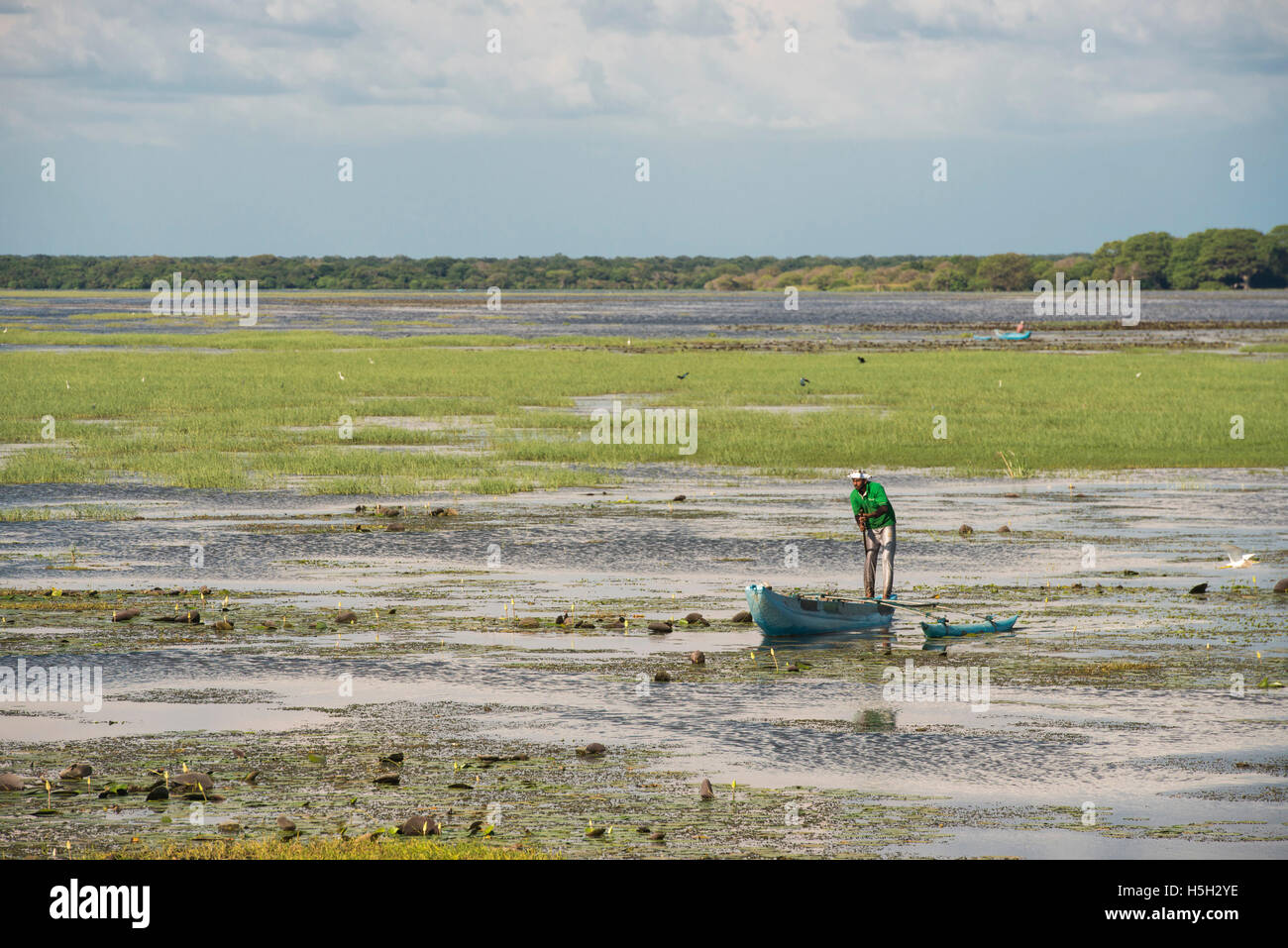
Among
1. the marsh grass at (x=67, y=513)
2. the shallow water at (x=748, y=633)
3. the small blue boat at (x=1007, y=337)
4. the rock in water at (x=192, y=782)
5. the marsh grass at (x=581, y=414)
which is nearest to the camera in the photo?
the rock in water at (x=192, y=782)

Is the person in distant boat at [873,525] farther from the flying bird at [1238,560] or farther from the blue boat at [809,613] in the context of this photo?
the flying bird at [1238,560]

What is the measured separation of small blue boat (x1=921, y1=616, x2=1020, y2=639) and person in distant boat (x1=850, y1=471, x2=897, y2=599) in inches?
71.4

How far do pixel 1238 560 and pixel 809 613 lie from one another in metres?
10.5

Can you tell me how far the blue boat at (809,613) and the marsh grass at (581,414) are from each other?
17.4 meters

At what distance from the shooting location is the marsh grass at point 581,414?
141 ft

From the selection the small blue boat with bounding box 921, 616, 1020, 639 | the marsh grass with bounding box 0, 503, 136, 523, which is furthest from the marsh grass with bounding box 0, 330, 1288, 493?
the small blue boat with bounding box 921, 616, 1020, 639

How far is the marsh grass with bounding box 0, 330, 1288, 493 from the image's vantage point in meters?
43.0

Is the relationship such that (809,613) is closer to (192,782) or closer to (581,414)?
(192,782)

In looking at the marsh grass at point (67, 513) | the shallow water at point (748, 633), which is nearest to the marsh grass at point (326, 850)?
the shallow water at point (748, 633)

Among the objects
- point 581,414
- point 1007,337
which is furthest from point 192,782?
point 1007,337

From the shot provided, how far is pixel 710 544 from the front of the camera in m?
30.6
